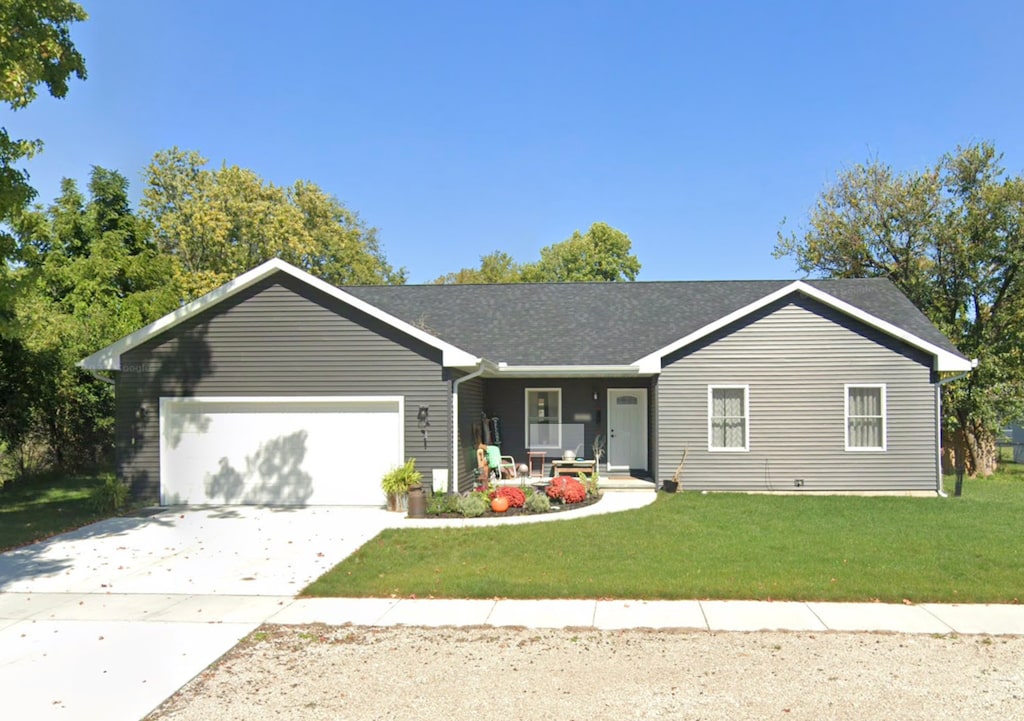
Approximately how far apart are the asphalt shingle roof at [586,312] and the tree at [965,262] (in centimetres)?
499

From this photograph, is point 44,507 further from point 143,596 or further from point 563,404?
point 563,404

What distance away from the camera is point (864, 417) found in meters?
16.0

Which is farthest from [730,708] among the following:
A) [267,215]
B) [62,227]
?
[267,215]

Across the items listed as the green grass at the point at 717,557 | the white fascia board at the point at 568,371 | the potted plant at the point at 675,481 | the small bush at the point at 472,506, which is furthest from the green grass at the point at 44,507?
the potted plant at the point at 675,481

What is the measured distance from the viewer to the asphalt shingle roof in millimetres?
18016

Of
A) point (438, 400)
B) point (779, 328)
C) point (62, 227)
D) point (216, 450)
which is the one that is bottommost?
point (216, 450)

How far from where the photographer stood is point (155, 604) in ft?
26.3

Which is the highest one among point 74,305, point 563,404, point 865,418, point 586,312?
point 74,305

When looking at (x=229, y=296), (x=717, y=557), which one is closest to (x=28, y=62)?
(x=229, y=296)

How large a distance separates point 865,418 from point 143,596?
13942mm

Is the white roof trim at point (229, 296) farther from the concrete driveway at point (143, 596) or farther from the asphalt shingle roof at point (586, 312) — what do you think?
the asphalt shingle roof at point (586, 312)

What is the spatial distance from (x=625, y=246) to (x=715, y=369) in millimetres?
35839

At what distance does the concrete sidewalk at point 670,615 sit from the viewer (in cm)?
698

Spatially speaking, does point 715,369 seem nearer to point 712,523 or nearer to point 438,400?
point 712,523
